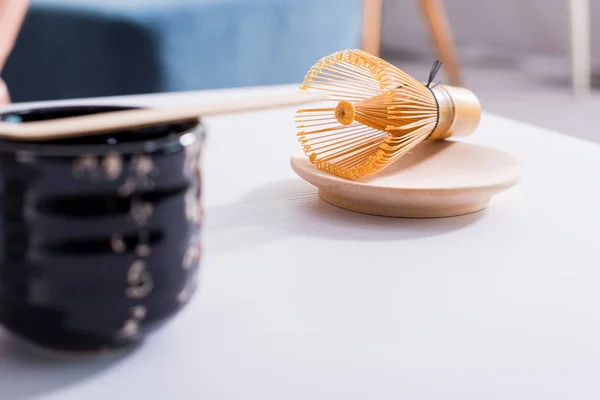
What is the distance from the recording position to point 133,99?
90 centimetres

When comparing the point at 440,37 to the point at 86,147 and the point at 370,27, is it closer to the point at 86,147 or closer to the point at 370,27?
the point at 370,27

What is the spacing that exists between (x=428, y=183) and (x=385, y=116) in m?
0.08

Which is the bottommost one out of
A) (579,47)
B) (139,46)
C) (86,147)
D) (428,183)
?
(579,47)

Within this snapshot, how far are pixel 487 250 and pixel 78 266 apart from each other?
0.30m

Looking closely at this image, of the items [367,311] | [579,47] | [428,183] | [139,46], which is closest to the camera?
[367,311]

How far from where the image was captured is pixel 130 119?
29 cm

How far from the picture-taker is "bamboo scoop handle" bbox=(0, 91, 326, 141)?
0.91ft

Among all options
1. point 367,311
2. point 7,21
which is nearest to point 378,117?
point 367,311

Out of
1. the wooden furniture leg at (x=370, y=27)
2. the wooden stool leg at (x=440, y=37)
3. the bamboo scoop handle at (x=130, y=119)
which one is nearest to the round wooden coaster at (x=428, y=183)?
the bamboo scoop handle at (x=130, y=119)

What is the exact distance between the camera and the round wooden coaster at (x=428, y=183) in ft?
1.71

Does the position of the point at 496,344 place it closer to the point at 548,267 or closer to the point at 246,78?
the point at 548,267

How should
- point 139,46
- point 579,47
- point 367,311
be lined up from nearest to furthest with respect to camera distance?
point 367,311
point 139,46
point 579,47

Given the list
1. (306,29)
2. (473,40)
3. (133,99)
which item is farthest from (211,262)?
(473,40)

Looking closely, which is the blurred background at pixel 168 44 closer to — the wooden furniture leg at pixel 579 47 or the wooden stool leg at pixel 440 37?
the wooden furniture leg at pixel 579 47
